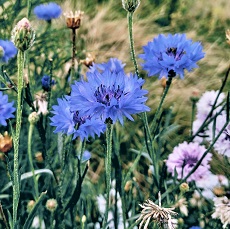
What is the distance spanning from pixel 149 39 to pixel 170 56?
1.16 m

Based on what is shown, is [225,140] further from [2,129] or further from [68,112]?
[2,129]

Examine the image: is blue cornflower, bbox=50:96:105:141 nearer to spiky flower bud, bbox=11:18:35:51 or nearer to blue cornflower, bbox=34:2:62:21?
spiky flower bud, bbox=11:18:35:51

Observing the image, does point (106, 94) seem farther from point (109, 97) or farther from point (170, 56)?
point (170, 56)

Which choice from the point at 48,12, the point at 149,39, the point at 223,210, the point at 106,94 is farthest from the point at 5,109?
the point at 149,39

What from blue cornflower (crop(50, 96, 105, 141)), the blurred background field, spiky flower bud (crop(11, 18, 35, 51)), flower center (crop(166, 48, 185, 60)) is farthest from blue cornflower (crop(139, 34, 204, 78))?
the blurred background field

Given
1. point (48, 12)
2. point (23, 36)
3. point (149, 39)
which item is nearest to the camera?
point (23, 36)

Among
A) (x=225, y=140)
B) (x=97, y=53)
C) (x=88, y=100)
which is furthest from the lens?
(x=97, y=53)

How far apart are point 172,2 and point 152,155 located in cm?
151

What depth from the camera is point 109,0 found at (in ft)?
7.59

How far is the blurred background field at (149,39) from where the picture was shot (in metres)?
1.61

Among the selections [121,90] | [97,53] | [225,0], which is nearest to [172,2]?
[225,0]

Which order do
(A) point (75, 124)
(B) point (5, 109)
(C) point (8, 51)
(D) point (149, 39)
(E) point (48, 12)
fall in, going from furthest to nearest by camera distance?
(D) point (149, 39) < (E) point (48, 12) < (C) point (8, 51) < (B) point (5, 109) < (A) point (75, 124)

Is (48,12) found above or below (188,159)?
above

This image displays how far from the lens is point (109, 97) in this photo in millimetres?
680
